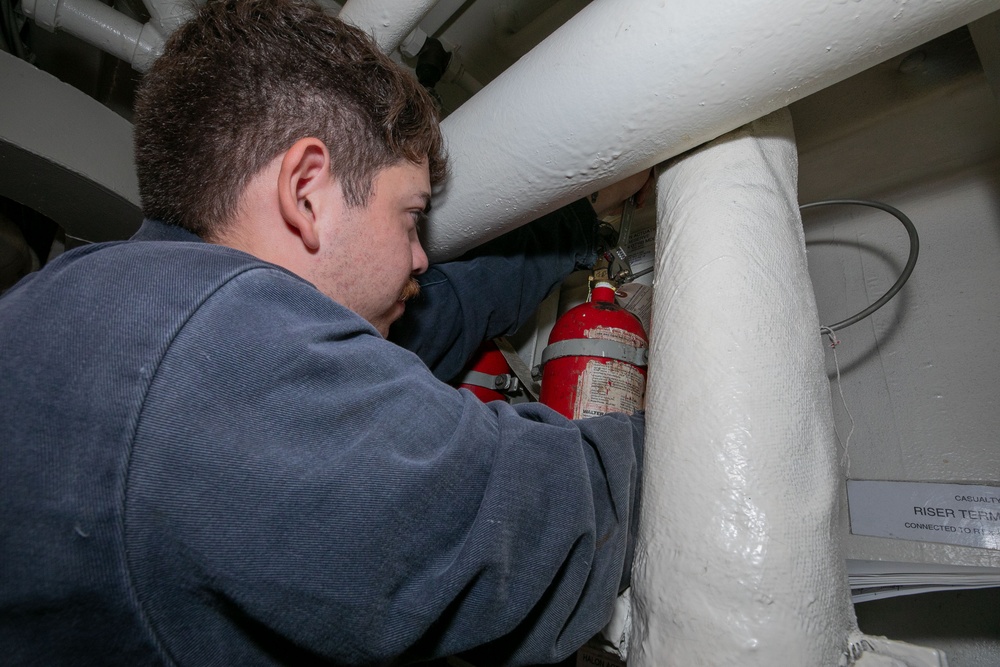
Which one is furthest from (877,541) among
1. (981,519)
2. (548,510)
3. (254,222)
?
(254,222)

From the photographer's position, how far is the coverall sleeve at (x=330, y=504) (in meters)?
0.37

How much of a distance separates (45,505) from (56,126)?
109 centimetres

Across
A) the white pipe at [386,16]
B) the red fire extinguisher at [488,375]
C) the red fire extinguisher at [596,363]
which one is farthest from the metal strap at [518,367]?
the white pipe at [386,16]

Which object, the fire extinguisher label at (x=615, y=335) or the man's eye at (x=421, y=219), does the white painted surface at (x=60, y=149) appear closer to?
the man's eye at (x=421, y=219)

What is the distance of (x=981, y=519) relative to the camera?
0.69 meters

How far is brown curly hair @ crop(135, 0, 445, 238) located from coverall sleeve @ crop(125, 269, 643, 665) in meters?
0.27

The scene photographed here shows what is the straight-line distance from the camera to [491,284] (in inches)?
40.3

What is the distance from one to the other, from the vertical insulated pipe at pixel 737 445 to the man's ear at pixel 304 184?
43cm

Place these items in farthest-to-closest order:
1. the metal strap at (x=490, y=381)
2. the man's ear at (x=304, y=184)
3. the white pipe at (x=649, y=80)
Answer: the metal strap at (x=490, y=381), the man's ear at (x=304, y=184), the white pipe at (x=649, y=80)

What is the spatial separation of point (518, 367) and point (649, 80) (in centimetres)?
74

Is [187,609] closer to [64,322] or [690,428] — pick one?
[64,322]

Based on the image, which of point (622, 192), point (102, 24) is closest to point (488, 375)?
point (622, 192)

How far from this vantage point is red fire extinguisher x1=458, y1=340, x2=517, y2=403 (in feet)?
3.80

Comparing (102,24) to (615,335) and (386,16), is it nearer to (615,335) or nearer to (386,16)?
(386,16)
